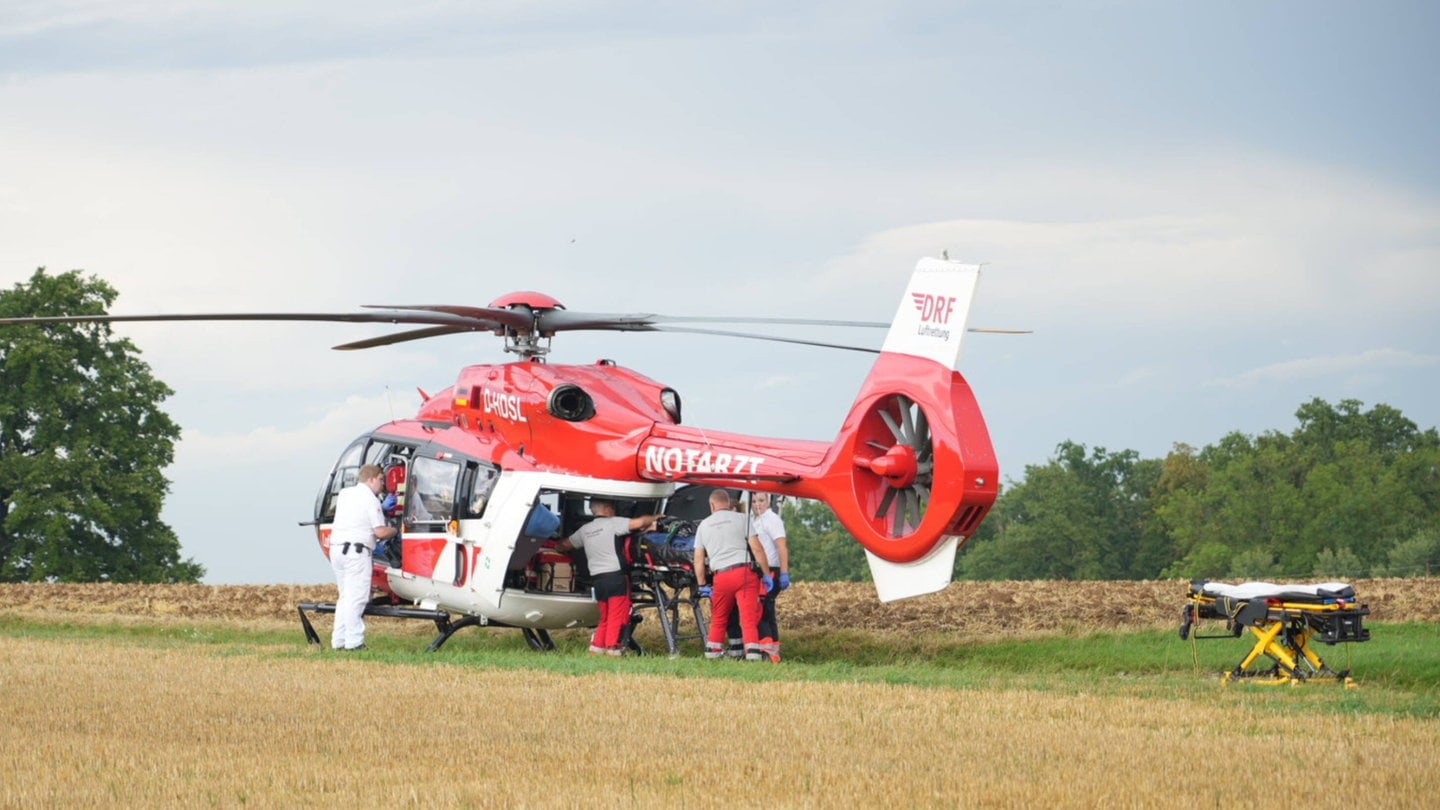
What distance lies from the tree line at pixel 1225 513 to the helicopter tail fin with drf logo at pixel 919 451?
152 ft

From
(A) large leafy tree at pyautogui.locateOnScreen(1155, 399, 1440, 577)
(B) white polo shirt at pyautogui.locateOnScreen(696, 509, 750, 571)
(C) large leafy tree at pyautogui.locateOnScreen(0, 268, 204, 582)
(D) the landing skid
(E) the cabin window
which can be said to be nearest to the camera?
(B) white polo shirt at pyautogui.locateOnScreen(696, 509, 750, 571)

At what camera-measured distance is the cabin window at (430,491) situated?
19344 mm

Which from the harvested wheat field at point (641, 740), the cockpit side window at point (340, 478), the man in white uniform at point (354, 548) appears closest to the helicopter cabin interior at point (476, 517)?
the man in white uniform at point (354, 548)

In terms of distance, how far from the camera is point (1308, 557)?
65.3 meters

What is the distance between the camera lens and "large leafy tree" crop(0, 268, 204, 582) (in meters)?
44.3

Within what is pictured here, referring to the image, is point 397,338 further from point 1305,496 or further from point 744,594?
A: point 1305,496

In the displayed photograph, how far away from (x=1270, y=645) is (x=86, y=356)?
130 feet

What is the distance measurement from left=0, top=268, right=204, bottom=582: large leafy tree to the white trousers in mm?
27508

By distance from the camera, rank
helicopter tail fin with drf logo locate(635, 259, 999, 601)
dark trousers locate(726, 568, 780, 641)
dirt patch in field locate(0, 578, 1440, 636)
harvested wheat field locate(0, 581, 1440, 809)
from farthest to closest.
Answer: dirt patch in field locate(0, 578, 1440, 636) < dark trousers locate(726, 568, 780, 641) < helicopter tail fin with drf logo locate(635, 259, 999, 601) < harvested wheat field locate(0, 581, 1440, 809)

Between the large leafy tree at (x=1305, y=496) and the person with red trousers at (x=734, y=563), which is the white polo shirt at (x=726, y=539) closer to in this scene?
the person with red trousers at (x=734, y=563)

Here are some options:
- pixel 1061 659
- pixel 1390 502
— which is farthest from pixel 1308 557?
pixel 1061 659

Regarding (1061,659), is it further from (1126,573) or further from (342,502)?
(1126,573)

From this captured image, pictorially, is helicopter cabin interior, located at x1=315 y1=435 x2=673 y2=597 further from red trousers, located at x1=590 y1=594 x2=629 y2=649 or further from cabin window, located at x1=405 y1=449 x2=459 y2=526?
red trousers, located at x1=590 y1=594 x2=629 y2=649

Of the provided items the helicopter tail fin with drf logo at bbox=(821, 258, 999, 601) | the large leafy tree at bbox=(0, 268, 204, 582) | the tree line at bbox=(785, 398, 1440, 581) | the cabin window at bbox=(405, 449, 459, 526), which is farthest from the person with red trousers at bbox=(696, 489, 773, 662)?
the tree line at bbox=(785, 398, 1440, 581)
